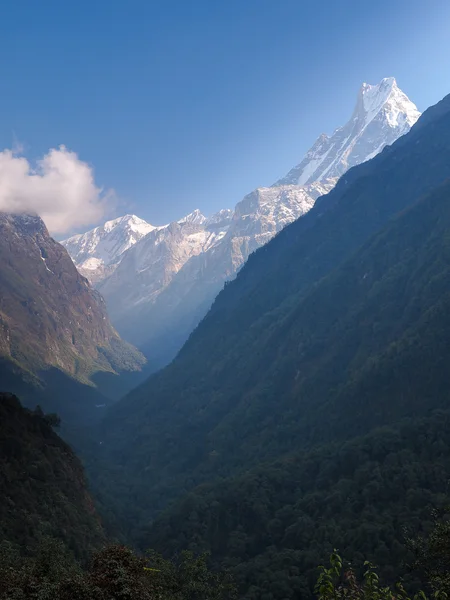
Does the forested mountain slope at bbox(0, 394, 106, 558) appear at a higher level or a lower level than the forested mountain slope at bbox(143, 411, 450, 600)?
higher

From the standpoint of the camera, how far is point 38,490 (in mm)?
98562

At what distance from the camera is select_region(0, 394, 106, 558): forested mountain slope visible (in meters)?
82.9

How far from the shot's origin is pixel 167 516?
479 feet

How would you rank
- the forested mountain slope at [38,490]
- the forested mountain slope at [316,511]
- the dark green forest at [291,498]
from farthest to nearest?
the forested mountain slope at [316,511]
the forested mountain slope at [38,490]
the dark green forest at [291,498]

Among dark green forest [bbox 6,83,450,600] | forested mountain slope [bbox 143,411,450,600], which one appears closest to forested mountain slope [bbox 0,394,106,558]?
dark green forest [bbox 6,83,450,600]

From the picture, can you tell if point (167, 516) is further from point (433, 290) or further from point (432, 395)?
point (433, 290)

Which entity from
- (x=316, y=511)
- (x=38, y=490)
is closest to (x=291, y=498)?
(x=316, y=511)

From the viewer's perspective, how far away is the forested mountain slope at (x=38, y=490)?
82938mm

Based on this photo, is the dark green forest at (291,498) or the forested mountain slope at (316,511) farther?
the forested mountain slope at (316,511)

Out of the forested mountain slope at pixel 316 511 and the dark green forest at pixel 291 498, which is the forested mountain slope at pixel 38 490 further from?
the forested mountain slope at pixel 316 511

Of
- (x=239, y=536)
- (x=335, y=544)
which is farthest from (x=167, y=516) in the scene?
(x=335, y=544)

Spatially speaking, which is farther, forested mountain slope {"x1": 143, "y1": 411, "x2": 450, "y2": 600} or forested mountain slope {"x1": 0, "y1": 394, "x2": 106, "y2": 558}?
forested mountain slope {"x1": 143, "y1": 411, "x2": 450, "y2": 600}

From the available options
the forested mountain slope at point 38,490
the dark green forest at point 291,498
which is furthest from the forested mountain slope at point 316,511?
the forested mountain slope at point 38,490

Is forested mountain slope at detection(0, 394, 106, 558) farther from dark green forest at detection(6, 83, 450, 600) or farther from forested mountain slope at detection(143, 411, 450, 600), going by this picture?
forested mountain slope at detection(143, 411, 450, 600)
